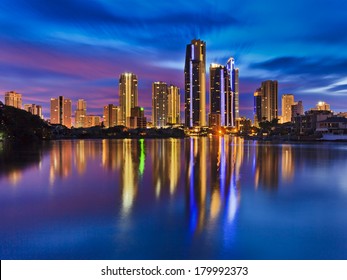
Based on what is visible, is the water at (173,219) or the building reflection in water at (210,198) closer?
the water at (173,219)

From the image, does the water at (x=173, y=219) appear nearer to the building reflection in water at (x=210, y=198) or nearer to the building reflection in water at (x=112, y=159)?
the building reflection in water at (x=210, y=198)

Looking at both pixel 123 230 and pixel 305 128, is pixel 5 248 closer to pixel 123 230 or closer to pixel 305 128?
pixel 123 230

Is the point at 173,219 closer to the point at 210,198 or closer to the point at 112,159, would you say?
the point at 210,198

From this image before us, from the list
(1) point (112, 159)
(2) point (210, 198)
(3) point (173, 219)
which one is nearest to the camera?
(3) point (173, 219)

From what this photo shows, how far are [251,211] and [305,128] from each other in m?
116

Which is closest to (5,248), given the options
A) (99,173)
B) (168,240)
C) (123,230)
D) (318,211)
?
(123,230)

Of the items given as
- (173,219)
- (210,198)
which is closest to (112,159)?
(210,198)

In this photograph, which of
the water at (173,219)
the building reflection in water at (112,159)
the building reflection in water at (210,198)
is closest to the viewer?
the water at (173,219)

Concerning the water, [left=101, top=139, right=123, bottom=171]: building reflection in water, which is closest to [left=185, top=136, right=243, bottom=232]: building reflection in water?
the water

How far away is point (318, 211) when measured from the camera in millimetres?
11562

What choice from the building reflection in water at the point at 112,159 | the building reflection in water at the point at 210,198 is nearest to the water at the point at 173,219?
the building reflection in water at the point at 210,198

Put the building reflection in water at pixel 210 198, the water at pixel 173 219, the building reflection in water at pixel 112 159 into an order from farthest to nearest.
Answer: the building reflection in water at pixel 112 159 → the building reflection in water at pixel 210 198 → the water at pixel 173 219

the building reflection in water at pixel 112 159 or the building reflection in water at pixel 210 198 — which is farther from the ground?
the building reflection in water at pixel 112 159

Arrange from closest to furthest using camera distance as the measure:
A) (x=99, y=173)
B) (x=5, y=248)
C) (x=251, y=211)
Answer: (x=5, y=248)
(x=251, y=211)
(x=99, y=173)
